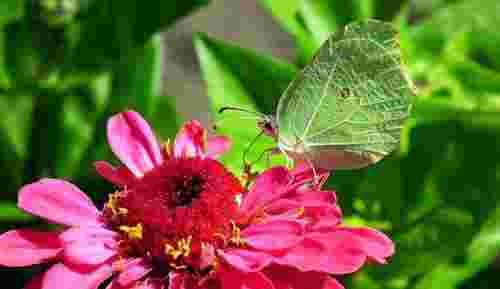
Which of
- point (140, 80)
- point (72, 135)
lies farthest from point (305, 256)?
point (72, 135)

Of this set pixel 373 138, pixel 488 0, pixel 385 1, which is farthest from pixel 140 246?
pixel 488 0

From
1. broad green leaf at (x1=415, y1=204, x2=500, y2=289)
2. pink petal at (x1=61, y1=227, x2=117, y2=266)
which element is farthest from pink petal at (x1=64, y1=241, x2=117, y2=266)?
broad green leaf at (x1=415, y1=204, x2=500, y2=289)

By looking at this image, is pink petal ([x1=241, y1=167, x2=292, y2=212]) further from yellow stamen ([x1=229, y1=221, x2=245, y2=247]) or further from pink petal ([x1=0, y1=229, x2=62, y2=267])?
pink petal ([x1=0, y1=229, x2=62, y2=267])

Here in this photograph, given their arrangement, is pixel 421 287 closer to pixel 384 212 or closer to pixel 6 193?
pixel 384 212

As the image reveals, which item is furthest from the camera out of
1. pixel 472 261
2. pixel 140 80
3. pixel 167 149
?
pixel 140 80

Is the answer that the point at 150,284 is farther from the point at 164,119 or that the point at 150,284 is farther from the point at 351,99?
the point at 164,119

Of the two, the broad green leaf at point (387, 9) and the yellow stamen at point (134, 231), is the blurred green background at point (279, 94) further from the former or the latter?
the yellow stamen at point (134, 231)
